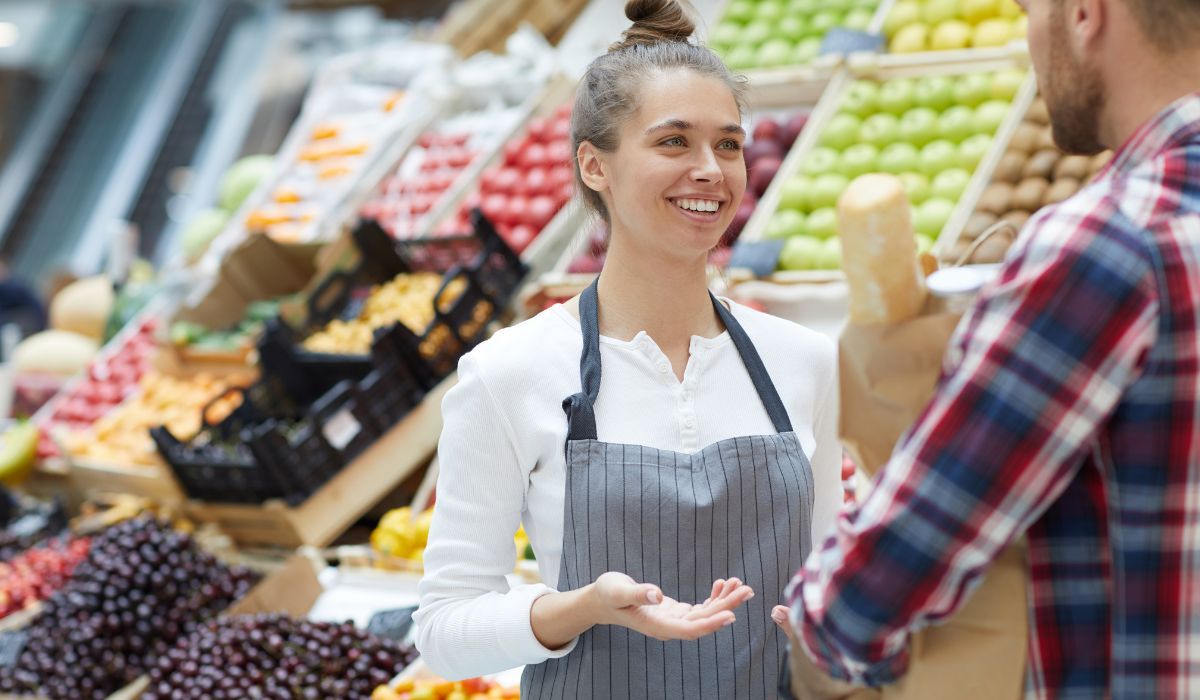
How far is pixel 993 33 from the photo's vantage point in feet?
14.3

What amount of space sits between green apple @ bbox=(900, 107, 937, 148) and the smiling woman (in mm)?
2409

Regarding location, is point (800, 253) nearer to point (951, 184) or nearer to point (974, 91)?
point (951, 184)

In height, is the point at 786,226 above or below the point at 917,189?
below

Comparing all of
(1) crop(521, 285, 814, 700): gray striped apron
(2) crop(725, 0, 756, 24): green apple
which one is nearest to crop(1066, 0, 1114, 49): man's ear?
(1) crop(521, 285, 814, 700): gray striped apron

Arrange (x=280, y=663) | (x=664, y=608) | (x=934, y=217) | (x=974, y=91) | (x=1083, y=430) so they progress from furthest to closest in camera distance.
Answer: (x=974, y=91), (x=934, y=217), (x=280, y=663), (x=664, y=608), (x=1083, y=430)

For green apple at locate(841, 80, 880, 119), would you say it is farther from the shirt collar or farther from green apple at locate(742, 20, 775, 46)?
the shirt collar

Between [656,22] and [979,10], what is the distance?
3060mm

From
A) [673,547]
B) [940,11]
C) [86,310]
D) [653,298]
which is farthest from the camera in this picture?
[86,310]

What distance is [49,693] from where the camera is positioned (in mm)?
3262

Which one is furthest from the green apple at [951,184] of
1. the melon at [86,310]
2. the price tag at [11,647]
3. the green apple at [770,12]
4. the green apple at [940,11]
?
the melon at [86,310]

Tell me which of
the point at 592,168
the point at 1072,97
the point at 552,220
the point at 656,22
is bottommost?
the point at 552,220

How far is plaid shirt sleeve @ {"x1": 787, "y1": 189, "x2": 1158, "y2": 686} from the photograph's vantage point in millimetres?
892

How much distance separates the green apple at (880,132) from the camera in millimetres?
4066

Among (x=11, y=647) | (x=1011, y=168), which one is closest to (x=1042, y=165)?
(x=1011, y=168)
